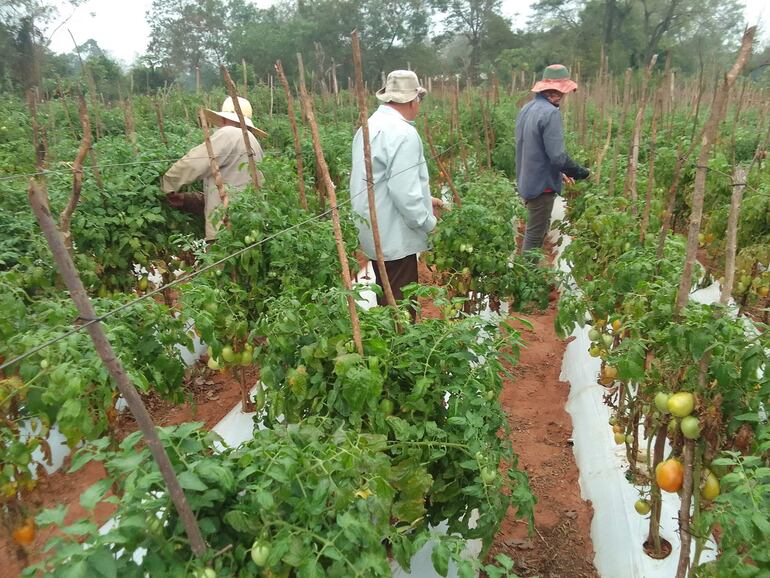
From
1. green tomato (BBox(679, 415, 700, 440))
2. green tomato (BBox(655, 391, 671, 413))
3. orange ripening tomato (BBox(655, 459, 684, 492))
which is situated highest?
green tomato (BBox(655, 391, 671, 413))

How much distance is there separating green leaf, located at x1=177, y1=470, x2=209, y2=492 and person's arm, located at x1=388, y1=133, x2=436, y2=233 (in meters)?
2.18

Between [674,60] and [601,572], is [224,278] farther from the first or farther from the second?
[674,60]

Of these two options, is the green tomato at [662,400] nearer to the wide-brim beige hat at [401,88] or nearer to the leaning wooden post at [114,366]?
the leaning wooden post at [114,366]

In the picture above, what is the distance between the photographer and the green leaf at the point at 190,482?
1.17 meters

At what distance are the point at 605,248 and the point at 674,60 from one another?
103 ft

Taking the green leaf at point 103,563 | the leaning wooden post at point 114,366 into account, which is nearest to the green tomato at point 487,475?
the leaning wooden post at point 114,366

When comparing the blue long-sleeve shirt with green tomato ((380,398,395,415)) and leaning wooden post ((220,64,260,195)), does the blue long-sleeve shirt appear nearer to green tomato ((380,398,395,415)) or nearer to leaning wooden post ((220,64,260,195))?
leaning wooden post ((220,64,260,195))

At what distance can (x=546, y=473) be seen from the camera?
116 inches

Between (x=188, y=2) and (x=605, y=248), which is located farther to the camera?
(x=188, y=2)

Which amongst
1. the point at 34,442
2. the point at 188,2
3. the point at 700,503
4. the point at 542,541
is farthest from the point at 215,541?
the point at 188,2

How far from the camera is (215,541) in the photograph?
129 cm

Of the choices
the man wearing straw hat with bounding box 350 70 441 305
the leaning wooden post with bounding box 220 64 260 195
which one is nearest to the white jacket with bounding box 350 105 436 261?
the man wearing straw hat with bounding box 350 70 441 305

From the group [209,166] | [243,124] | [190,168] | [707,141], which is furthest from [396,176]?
[707,141]

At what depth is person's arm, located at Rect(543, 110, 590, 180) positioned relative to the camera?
14.3ft
